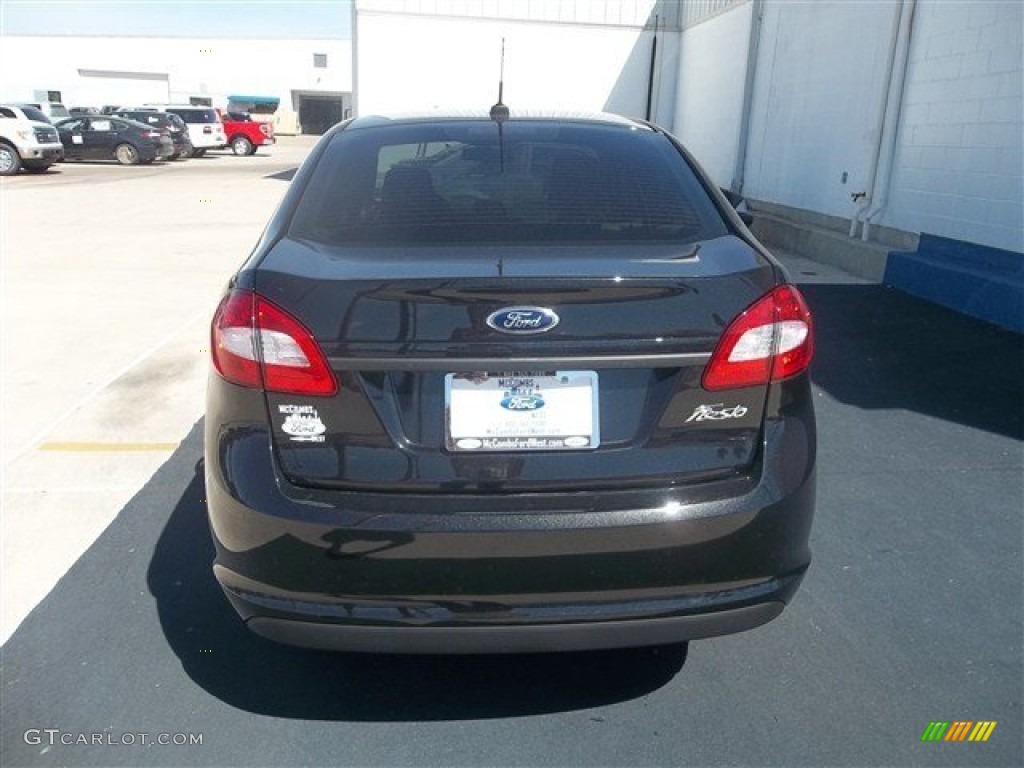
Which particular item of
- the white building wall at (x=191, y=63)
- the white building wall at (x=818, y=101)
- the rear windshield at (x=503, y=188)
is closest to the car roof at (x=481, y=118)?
the rear windshield at (x=503, y=188)

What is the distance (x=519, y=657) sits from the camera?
2.93m

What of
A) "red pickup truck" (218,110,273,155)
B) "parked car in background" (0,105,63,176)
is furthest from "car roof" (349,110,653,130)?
"red pickup truck" (218,110,273,155)

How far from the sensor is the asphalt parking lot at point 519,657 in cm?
256

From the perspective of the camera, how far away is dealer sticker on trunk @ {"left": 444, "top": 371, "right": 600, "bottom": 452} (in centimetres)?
223

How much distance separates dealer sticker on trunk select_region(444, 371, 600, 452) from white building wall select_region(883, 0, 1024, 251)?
263 inches

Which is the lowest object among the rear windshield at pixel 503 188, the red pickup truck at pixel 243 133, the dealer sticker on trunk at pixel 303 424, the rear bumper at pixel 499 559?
the red pickup truck at pixel 243 133

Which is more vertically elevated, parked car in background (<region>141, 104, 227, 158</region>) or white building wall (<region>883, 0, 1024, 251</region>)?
white building wall (<region>883, 0, 1024, 251</region>)

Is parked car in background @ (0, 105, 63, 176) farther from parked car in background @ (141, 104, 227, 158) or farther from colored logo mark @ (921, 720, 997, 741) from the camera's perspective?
colored logo mark @ (921, 720, 997, 741)

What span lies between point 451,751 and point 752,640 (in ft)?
3.62

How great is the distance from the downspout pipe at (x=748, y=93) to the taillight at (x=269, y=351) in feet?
39.6

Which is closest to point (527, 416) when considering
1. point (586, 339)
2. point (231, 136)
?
point (586, 339)

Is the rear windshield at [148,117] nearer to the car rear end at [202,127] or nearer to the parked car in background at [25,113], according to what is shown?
the car rear end at [202,127]

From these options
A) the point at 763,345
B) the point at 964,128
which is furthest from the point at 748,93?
the point at 763,345

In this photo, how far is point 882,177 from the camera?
9.84 m
